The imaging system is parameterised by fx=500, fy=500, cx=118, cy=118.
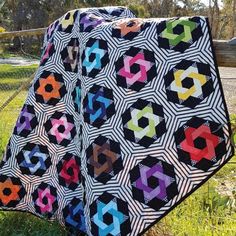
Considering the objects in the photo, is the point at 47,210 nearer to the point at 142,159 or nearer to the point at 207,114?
the point at 142,159

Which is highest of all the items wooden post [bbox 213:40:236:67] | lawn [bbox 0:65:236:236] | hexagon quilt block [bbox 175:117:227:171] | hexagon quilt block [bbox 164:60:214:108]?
wooden post [bbox 213:40:236:67]

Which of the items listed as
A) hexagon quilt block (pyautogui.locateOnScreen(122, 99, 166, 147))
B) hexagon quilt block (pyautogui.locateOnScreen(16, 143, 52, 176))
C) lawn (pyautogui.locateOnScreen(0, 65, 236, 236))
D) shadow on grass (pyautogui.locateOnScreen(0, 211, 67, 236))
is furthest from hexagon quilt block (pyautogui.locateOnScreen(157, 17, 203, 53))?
shadow on grass (pyautogui.locateOnScreen(0, 211, 67, 236))

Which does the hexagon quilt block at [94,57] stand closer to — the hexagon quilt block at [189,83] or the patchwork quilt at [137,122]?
the patchwork quilt at [137,122]

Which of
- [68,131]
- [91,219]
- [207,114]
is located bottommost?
[91,219]

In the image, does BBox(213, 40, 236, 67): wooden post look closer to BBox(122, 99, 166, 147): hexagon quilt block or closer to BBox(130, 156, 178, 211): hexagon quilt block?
BBox(122, 99, 166, 147): hexagon quilt block

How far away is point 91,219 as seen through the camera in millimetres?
2301

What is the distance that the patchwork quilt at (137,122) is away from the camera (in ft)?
6.82

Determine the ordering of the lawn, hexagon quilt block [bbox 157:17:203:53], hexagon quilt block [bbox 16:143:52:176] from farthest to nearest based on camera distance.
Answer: hexagon quilt block [bbox 16:143:52:176], the lawn, hexagon quilt block [bbox 157:17:203:53]

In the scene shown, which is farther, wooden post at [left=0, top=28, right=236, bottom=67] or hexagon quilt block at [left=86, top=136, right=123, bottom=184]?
hexagon quilt block at [left=86, top=136, right=123, bottom=184]

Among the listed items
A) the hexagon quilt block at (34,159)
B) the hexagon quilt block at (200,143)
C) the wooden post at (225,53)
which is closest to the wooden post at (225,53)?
the wooden post at (225,53)

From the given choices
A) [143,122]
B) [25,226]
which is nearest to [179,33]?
[143,122]

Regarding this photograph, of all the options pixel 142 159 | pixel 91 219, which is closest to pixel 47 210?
pixel 91 219

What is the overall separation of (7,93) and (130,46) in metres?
11.1

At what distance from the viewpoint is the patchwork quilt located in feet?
6.82
